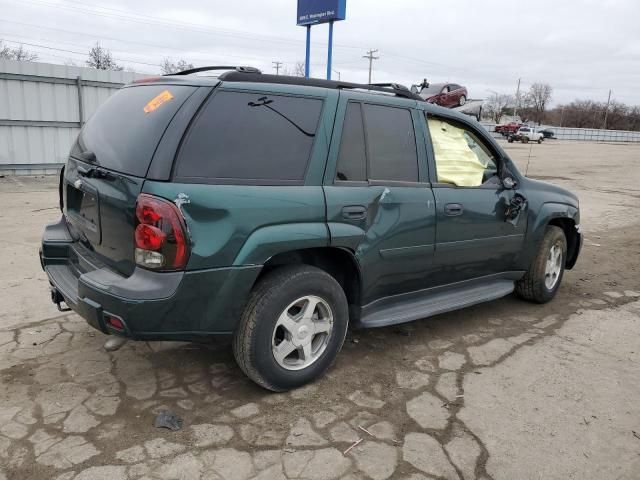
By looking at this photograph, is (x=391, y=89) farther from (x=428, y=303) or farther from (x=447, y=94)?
(x=447, y=94)

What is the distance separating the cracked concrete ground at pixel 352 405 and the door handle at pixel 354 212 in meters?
1.04

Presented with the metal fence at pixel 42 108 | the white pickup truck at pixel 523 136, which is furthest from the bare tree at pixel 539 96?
the metal fence at pixel 42 108

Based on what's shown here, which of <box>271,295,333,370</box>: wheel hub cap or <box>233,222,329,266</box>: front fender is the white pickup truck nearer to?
<box>271,295,333,370</box>: wheel hub cap

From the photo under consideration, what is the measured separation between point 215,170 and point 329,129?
2.68 feet

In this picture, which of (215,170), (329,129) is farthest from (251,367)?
(329,129)

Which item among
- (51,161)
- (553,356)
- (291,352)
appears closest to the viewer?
(291,352)

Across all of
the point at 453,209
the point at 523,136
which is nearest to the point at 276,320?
the point at 453,209

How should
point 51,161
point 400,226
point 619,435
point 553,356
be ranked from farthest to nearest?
point 51,161 < point 553,356 < point 400,226 < point 619,435

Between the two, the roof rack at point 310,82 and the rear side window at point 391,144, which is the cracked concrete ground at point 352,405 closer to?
the rear side window at point 391,144

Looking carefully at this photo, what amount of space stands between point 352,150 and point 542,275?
2465mm

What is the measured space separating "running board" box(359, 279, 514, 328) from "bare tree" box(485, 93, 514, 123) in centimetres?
7823

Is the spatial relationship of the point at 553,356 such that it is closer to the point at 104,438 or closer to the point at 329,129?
the point at 329,129

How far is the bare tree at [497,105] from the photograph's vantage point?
3254 inches

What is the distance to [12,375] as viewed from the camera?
3260 millimetres
